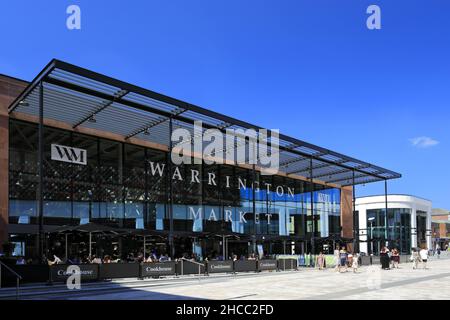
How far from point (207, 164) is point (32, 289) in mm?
22108

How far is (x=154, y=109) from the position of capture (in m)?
27.2

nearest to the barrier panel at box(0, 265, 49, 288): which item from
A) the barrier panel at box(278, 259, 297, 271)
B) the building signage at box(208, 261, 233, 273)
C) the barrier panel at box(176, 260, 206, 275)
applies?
the barrier panel at box(176, 260, 206, 275)

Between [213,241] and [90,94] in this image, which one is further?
[213,241]

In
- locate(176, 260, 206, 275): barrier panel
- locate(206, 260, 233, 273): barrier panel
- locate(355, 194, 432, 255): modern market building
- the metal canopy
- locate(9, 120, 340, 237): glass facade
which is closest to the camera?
the metal canopy

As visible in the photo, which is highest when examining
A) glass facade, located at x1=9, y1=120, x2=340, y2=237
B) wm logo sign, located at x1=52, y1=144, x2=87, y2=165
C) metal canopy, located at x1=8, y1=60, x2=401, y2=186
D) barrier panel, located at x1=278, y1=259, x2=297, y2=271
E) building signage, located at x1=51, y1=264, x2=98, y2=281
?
metal canopy, located at x1=8, y1=60, x2=401, y2=186

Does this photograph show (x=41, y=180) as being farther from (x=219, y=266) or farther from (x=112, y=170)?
(x=219, y=266)

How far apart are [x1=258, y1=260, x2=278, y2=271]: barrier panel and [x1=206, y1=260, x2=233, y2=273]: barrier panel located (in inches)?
104

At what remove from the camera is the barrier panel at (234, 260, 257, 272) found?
93.5ft

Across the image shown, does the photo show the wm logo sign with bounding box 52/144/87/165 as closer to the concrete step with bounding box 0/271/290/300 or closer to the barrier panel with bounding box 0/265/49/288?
the concrete step with bounding box 0/271/290/300

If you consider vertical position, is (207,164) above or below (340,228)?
above

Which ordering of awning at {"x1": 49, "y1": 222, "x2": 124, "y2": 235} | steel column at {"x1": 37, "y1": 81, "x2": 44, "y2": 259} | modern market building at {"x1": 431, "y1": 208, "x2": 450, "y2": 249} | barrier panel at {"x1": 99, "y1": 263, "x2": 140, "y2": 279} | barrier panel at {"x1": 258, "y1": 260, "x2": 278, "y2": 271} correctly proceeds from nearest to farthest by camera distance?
steel column at {"x1": 37, "y1": 81, "x2": 44, "y2": 259}, barrier panel at {"x1": 99, "y1": 263, "x2": 140, "y2": 279}, awning at {"x1": 49, "y1": 222, "x2": 124, "y2": 235}, barrier panel at {"x1": 258, "y1": 260, "x2": 278, "y2": 271}, modern market building at {"x1": 431, "y1": 208, "x2": 450, "y2": 249}
